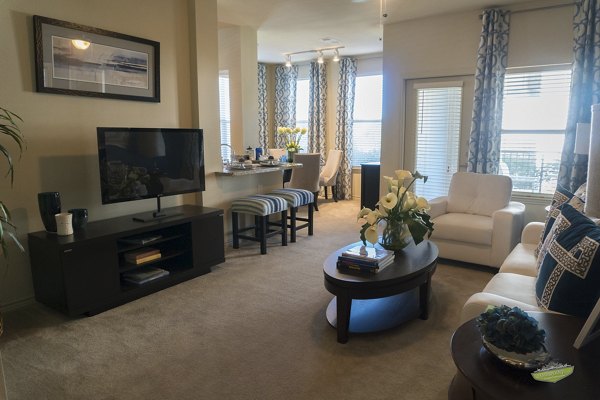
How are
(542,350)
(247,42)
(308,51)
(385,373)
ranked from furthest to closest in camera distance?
(308,51)
(247,42)
(385,373)
(542,350)

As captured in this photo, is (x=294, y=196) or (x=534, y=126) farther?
(x=294, y=196)

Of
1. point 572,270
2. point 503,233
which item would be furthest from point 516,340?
point 503,233

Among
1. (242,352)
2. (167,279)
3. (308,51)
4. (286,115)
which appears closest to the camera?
(242,352)

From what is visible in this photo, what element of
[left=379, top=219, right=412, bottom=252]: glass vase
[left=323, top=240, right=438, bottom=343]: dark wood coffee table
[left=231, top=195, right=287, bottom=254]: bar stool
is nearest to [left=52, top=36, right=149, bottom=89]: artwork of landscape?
[left=231, top=195, right=287, bottom=254]: bar stool

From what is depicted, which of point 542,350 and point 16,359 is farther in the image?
point 16,359

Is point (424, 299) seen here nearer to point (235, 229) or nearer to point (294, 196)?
point (294, 196)

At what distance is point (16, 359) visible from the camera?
242 centimetres

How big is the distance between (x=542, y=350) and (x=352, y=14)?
459cm

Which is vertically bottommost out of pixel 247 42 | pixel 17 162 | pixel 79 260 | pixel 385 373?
pixel 385 373

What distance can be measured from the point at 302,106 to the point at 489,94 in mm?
4446

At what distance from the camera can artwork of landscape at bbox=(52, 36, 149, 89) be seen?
10.4ft

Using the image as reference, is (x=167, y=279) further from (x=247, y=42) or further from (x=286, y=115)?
(x=286, y=115)

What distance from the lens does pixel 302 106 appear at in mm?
8602

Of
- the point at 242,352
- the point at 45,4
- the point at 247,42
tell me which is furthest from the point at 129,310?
the point at 247,42
